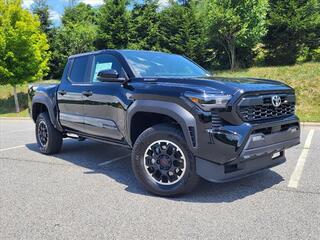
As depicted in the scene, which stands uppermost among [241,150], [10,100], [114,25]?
[114,25]

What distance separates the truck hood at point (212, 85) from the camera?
4.35 m

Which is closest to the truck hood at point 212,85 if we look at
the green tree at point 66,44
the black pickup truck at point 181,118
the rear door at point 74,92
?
the black pickup truck at point 181,118

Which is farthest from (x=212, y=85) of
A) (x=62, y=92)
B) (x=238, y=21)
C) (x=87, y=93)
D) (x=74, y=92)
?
(x=238, y=21)

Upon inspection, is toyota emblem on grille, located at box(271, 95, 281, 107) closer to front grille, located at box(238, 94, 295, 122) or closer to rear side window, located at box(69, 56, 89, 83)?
front grille, located at box(238, 94, 295, 122)

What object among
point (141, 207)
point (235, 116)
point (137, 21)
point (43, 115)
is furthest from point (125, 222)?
point (137, 21)

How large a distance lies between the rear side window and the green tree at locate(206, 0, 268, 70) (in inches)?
629

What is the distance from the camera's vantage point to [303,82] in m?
16.8

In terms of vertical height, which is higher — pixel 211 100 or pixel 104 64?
pixel 104 64

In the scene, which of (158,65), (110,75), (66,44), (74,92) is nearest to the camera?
(110,75)

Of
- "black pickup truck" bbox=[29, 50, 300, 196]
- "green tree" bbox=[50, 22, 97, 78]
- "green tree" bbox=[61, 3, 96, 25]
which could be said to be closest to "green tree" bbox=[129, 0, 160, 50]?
"green tree" bbox=[50, 22, 97, 78]

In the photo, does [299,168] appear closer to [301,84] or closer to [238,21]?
[301,84]

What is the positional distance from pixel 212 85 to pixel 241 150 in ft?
2.60

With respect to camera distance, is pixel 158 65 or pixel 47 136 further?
pixel 47 136

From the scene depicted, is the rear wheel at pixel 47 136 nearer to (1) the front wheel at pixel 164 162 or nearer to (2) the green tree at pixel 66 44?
(1) the front wheel at pixel 164 162
